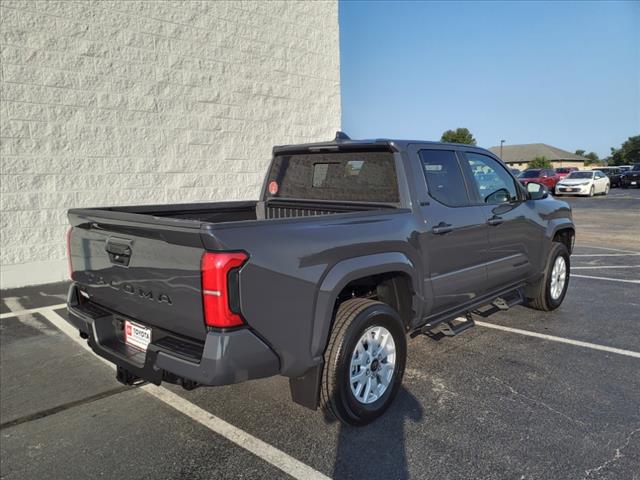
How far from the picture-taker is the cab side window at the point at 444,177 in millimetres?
3910

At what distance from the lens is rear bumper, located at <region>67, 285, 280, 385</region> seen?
8.13ft

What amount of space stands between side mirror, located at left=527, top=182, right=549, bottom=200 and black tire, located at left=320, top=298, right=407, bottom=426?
105 inches

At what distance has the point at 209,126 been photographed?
368 inches

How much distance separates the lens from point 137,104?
835 centimetres

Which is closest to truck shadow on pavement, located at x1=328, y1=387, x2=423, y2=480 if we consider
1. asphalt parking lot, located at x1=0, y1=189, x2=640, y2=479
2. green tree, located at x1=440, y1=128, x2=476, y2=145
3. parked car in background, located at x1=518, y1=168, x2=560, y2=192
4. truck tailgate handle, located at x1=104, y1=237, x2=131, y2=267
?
asphalt parking lot, located at x1=0, y1=189, x2=640, y2=479

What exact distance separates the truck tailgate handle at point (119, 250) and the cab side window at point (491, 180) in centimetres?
304

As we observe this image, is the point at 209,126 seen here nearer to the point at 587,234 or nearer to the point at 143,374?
the point at 143,374

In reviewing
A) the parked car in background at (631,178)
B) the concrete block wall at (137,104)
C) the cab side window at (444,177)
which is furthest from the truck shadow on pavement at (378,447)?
the parked car in background at (631,178)

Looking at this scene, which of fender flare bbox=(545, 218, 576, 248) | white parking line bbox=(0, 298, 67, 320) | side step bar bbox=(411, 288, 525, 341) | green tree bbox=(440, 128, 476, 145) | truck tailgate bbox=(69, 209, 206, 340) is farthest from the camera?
green tree bbox=(440, 128, 476, 145)

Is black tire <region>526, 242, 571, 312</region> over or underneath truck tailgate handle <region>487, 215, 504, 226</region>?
underneath

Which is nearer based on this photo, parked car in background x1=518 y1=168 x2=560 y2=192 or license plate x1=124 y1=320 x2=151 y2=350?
license plate x1=124 y1=320 x2=151 y2=350

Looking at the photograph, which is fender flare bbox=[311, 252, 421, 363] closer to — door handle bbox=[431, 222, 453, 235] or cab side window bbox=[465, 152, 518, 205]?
door handle bbox=[431, 222, 453, 235]

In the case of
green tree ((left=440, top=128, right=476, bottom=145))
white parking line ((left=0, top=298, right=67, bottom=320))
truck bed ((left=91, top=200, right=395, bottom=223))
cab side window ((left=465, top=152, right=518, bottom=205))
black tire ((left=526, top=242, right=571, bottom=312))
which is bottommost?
white parking line ((left=0, top=298, right=67, bottom=320))

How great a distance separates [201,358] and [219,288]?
0.40 m
